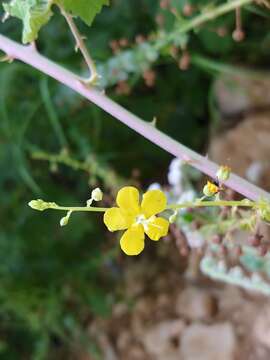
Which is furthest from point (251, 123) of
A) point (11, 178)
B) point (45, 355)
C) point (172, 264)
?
point (45, 355)

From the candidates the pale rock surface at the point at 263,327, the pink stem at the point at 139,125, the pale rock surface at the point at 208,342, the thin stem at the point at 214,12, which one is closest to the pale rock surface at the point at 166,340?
the pale rock surface at the point at 208,342

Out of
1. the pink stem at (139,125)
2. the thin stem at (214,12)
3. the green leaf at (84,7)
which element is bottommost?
the pink stem at (139,125)

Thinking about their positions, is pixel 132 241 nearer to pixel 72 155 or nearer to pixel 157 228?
pixel 157 228

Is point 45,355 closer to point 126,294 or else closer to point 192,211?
point 126,294

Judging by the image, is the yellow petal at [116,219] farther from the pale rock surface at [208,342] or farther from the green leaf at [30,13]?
the pale rock surface at [208,342]

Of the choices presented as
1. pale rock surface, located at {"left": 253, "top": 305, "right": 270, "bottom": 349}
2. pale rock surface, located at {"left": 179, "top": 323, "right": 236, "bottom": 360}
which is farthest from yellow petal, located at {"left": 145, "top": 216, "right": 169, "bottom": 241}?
pale rock surface, located at {"left": 179, "top": 323, "right": 236, "bottom": 360}

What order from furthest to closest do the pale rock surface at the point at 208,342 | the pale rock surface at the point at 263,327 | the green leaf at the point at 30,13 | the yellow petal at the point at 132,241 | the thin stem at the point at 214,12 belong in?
1. the pale rock surface at the point at 208,342
2. the pale rock surface at the point at 263,327
3. the thin stem at the point at 214,12
4. the green leaf at the point at 30,13
5. the yellow petal at the point at 132,241

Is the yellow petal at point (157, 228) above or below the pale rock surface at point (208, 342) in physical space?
below
